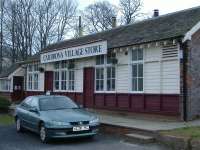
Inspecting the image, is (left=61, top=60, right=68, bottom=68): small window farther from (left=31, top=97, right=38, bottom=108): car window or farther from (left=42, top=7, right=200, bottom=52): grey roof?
(left=31, top=97, right=38, bottom=108): car window

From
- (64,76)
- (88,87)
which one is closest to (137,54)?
(88,87)

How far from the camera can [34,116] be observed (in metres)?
14.7

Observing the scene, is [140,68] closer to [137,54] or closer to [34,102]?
[137,54]

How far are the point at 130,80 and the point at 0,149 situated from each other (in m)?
8.45

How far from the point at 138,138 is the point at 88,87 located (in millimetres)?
10213

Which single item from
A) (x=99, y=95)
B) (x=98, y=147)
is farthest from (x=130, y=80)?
(x=98, y=147)

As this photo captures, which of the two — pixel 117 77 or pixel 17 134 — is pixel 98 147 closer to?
pixel 17 134

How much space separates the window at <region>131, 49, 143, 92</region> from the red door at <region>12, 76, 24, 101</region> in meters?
17.5

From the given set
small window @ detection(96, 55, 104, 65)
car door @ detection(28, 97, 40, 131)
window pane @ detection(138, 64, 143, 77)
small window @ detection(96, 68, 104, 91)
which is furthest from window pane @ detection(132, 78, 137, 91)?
car door @ detection(28, 97, 40, 131)

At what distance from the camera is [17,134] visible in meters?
16.5

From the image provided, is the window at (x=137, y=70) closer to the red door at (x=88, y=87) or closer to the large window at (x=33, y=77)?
the red door at (x=88, y=87)

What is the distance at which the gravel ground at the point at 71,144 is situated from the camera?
41.8 feet

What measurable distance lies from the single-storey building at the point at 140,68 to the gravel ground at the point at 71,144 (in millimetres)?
3639

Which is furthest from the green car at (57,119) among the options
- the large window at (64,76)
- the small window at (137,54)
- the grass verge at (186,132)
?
the large window at (64,76)
